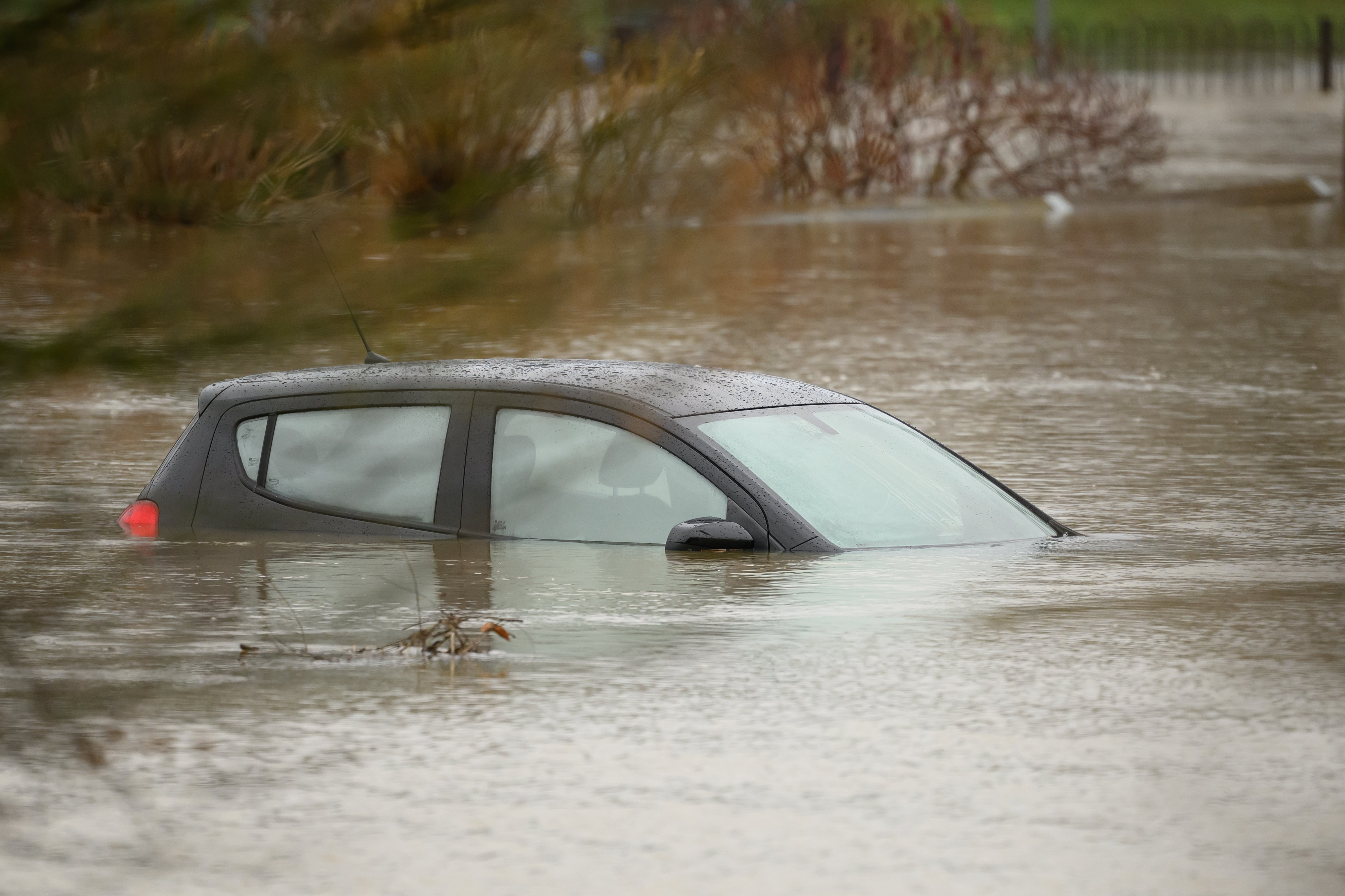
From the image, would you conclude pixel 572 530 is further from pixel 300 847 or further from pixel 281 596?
pixel 300 847

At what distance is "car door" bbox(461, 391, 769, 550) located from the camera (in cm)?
817

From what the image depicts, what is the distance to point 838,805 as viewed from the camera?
5.44 metres

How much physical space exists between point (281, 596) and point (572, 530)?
3.18 feet

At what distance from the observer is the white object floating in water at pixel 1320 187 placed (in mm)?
33969

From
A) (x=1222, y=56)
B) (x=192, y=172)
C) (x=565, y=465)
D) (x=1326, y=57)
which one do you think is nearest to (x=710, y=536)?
(x=565, y=465)

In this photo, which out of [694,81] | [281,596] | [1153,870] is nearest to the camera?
[694,81]

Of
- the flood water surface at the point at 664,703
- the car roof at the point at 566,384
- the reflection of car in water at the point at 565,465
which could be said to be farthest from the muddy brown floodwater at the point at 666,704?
the car roof at the point at 566,384

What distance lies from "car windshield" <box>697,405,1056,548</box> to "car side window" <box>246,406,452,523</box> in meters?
0.96

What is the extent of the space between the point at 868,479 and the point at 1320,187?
2761cm

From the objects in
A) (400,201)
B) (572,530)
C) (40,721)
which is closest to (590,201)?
(400,201)

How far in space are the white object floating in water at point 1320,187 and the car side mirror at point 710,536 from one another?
27.3 m

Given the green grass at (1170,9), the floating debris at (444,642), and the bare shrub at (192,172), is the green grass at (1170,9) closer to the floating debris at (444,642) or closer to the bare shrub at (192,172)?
the bare shrub at (192,172)

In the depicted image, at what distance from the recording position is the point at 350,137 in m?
3.38

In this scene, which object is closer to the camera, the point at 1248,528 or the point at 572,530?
the point at 572,530
